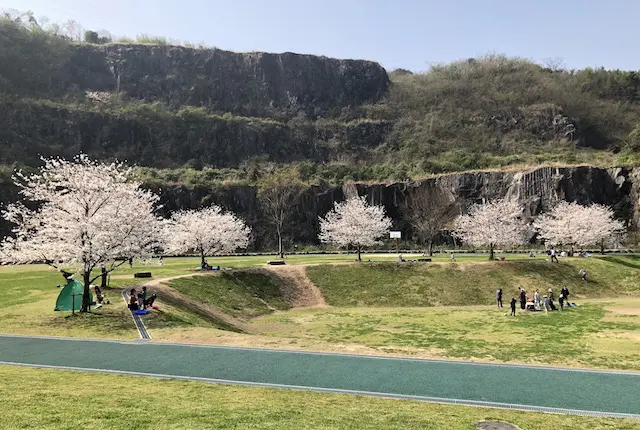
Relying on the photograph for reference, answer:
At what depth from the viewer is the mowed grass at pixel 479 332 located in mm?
22328

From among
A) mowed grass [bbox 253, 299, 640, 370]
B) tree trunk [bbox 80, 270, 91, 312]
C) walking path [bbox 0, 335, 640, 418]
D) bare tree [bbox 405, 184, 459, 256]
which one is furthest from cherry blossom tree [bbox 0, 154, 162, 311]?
bare tree [bbox 405, 184, 459, 256]

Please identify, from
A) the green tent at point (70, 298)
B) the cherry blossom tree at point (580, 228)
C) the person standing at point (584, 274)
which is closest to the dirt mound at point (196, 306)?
the green tent at point (70, 298)

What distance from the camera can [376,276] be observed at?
53.3 meters

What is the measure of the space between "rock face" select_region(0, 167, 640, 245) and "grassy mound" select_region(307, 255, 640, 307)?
35.1 meters

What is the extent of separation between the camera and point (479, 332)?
3150 cm

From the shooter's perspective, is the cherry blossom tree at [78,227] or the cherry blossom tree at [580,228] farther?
the cherry blossom tree at [580,228]

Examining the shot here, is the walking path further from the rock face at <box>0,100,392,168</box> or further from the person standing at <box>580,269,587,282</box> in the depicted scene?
the rock face at <box>0,100,392,168</box>

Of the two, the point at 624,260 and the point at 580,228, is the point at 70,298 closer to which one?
the point at 624,260

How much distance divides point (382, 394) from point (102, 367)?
1093 cm

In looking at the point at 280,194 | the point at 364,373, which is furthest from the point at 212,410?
the point at 280,194

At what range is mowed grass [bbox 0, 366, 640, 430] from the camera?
1073 centimetres

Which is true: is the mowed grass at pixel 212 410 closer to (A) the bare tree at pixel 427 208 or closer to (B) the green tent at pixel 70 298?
(B) the green tent at pixel 70 298

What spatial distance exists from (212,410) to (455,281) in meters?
43.7

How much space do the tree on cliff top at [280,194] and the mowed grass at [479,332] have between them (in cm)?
4657
